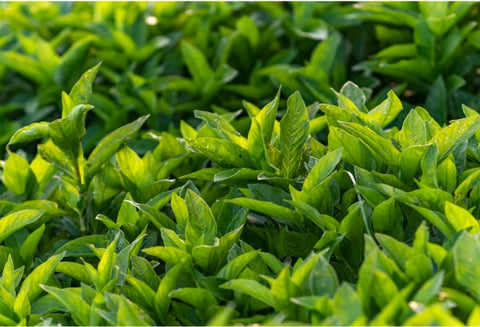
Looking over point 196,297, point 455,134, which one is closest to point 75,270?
point 196,297

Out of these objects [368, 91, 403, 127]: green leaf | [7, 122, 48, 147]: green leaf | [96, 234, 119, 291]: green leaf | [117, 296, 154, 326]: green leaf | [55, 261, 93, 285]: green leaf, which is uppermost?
[7, 122, 48, 147]: green leaf

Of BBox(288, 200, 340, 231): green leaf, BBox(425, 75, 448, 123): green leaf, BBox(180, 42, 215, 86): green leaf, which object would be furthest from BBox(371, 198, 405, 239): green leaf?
BBox(180, 42, 215, 86): green leaf

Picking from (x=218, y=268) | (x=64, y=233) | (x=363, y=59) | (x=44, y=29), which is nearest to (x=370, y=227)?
(x=218, y=268)

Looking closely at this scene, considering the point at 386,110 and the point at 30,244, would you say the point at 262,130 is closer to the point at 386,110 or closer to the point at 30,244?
the point at 386,110

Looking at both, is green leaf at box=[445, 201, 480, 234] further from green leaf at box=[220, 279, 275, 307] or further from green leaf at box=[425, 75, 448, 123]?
green leaf at box=[425, 75, 448, 123]

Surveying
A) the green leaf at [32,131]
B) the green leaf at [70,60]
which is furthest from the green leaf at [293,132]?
the green leaf at [70,60]

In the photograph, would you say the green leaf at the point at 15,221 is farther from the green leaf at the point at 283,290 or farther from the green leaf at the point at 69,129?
the green leaf at the point at 283,290
